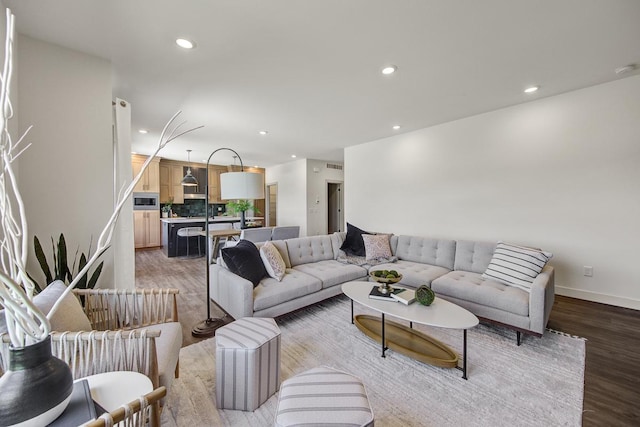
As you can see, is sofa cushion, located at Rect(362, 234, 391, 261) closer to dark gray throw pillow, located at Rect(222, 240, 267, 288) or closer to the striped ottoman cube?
dark gray throw pillow, located at Rect(222, 240, 267, 288)

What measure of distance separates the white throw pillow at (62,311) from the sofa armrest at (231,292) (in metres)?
1.11

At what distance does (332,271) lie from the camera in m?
3.26

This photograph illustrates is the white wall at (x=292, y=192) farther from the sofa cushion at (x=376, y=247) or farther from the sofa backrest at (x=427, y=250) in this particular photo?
the sofa backrest at (x=427, y=250)

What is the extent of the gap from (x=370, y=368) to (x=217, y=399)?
1.12m

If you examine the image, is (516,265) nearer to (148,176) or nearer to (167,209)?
(148,176)

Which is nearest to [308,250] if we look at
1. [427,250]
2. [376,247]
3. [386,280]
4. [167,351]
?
[376,247]

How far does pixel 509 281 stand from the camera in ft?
8.76

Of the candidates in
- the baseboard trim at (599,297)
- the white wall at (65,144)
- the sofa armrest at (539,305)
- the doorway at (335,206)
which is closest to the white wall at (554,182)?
the baseboard trim at (599,297)

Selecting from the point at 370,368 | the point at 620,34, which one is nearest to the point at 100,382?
the point at 370,368

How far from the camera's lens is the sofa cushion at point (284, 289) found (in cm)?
248

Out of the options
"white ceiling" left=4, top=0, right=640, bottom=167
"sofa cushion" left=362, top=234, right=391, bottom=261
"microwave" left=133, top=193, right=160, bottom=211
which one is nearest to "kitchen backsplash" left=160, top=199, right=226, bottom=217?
"microwave" left=133, top=193, right=160, bottom=211

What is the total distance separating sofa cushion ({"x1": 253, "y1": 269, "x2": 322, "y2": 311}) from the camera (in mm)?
2479

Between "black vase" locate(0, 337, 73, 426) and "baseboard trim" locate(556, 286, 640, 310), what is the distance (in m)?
4.85

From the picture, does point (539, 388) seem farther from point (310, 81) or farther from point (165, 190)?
point (165, 190)
